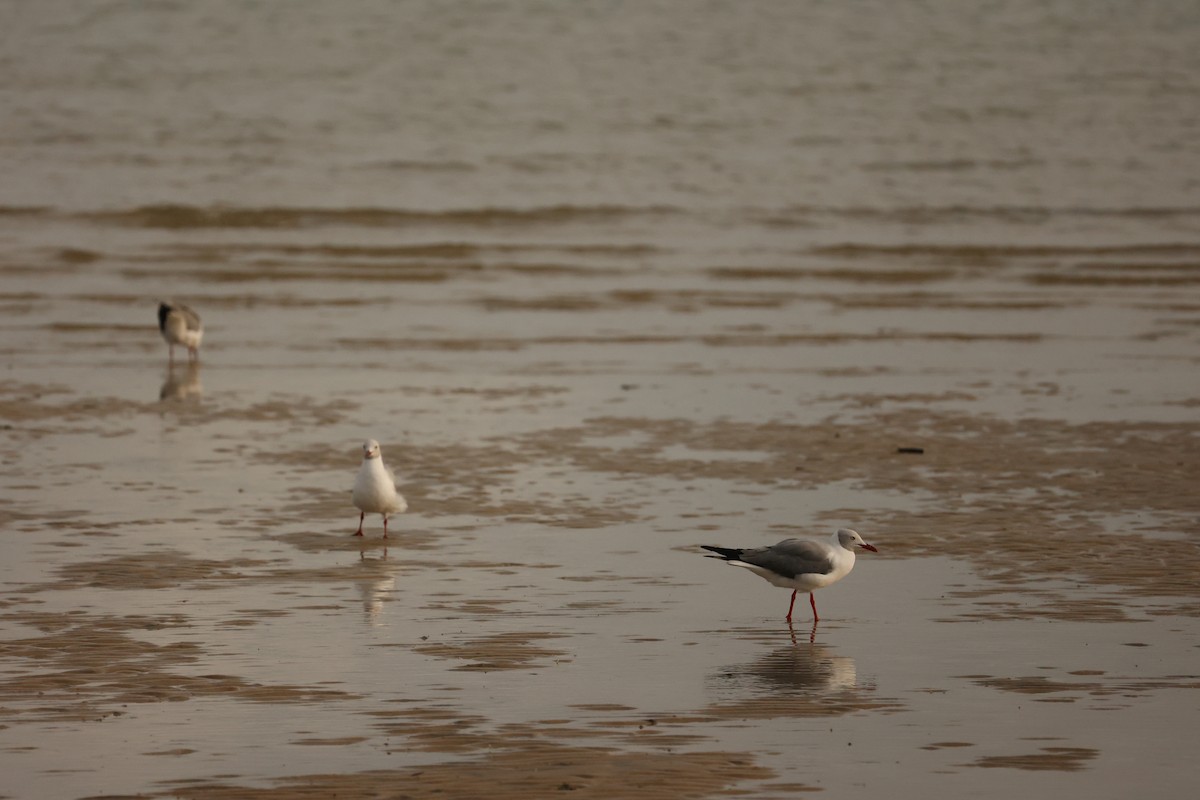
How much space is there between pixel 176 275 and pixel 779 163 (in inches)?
810


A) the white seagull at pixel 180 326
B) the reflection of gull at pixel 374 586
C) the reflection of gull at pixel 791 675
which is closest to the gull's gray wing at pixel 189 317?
the white seagull at pixel 180 326

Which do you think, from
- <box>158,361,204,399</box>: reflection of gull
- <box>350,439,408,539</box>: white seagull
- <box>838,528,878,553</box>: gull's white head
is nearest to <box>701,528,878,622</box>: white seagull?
<box>838,528,878,553</box>: gull's white head

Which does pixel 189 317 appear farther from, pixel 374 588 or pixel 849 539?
pixel 849 539

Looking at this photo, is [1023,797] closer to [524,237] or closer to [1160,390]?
[1160,390]

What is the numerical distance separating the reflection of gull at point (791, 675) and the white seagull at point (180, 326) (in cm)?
1327

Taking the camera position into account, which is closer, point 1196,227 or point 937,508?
point 937,508

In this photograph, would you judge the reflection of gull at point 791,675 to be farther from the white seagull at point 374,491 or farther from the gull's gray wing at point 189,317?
the gull's gray wing at point 189,317

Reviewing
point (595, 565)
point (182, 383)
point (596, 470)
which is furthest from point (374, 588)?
point (182, 383)

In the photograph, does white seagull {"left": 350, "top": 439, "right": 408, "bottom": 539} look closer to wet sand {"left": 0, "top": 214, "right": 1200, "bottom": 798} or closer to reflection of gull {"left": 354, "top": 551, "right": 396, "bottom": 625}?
wet sand {"left": 0, "top": 214, "right": 1200, "bottom": 798}

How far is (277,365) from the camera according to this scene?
21125 mm

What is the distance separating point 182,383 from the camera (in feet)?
65.2

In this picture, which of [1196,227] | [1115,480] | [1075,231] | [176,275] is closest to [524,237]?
[176,275]

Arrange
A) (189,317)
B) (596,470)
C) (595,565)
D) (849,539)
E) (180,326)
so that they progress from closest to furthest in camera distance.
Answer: (849,539), (595,565), (596,470), (180,326), (189,317)

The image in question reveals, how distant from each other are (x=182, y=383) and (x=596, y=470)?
22.5 feet
